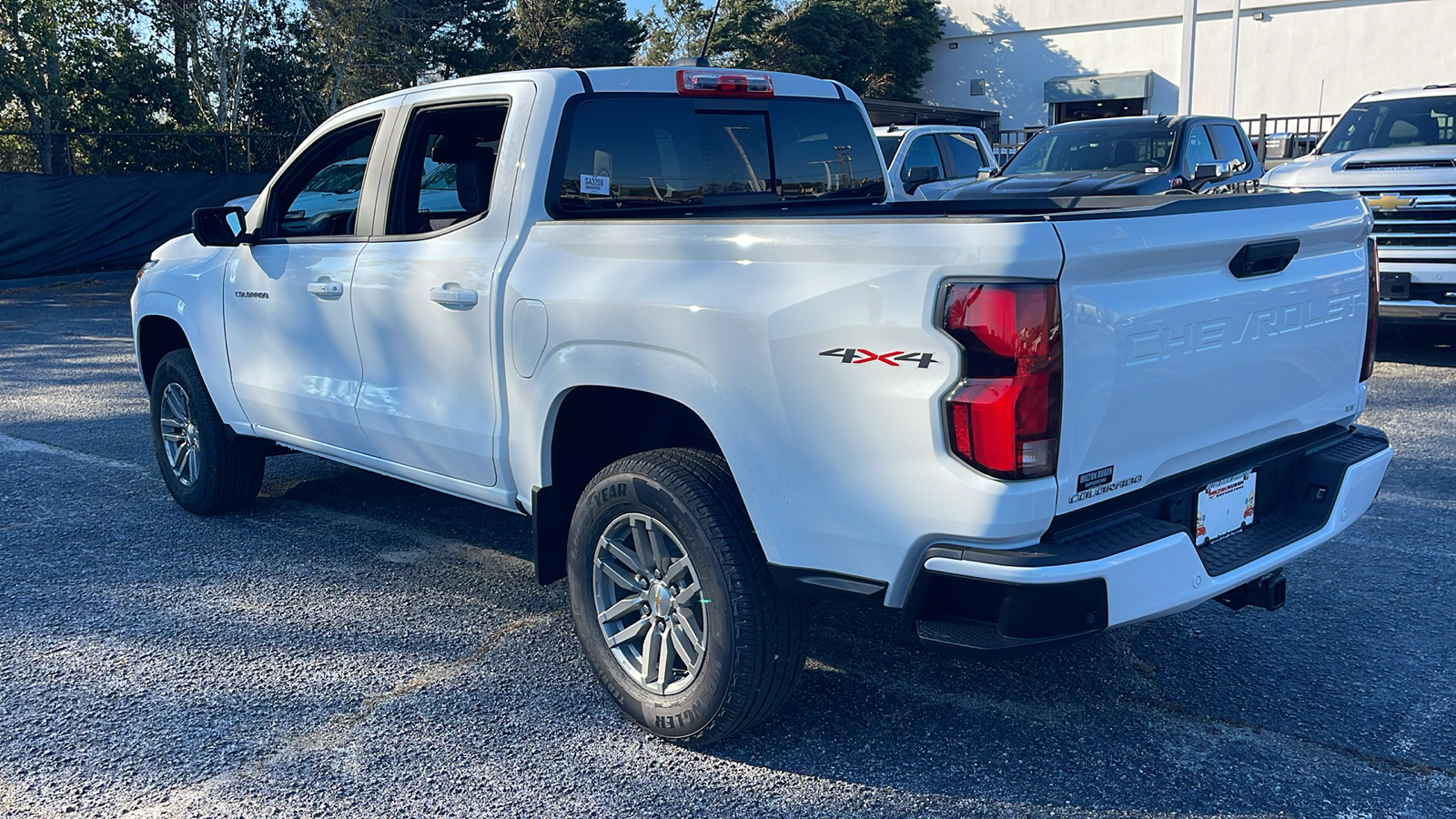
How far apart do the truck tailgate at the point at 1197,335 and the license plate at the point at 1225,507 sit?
10cm

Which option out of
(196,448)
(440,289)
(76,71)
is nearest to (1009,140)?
(76,71)

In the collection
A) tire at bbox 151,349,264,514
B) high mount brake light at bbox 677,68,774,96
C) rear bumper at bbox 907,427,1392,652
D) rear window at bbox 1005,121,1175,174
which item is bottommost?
tire at bbox 151,349,264,514

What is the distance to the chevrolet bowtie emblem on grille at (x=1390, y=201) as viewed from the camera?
848 cm

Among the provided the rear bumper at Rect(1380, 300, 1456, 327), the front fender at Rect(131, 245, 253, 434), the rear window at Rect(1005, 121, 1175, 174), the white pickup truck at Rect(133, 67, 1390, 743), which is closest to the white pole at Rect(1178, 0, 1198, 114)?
the rear window at Rect(1005, 121, 1175, 174)

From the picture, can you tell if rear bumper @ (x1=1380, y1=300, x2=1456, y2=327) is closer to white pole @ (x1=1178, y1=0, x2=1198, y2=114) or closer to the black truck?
the black truck

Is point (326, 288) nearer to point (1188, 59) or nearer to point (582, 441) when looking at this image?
point (582, 441)

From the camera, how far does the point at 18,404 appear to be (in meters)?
8.66

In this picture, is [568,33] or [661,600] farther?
[568,33]

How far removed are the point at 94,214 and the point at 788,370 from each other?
1800 centimetres

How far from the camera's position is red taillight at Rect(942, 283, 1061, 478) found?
8.59 ft

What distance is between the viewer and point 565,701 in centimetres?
371

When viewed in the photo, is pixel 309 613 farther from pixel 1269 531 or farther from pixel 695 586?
pixel 1269 531

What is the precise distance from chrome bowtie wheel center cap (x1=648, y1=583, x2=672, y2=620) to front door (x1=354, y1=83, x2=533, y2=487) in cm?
83

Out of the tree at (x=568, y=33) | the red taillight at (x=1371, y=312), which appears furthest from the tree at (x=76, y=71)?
the red taillight at (x=1371, y=312)
